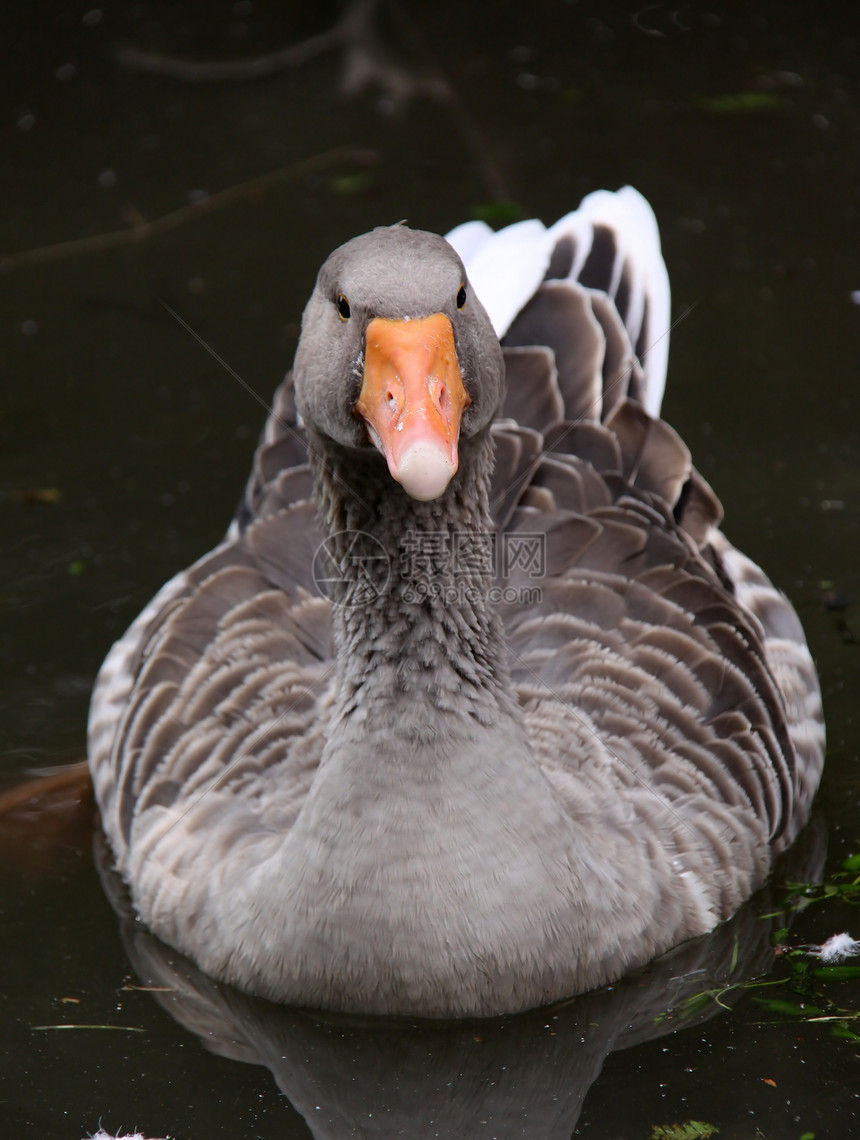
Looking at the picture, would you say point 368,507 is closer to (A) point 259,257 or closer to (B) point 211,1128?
(B) point 211,1128

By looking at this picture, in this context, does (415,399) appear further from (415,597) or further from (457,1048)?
(457,1048)

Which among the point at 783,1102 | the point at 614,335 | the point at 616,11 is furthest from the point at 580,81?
the point at 783,1102

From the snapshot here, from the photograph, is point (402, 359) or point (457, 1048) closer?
point (402, 359)

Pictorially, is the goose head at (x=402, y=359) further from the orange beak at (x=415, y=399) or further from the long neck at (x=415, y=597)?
the long neck at (x=415, y=597)

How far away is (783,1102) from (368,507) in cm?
185

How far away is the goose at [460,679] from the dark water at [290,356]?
0.23 metres

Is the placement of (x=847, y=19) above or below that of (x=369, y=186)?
above

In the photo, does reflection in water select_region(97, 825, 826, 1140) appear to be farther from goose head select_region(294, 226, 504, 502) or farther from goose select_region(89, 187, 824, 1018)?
goose head select_region(294, 226, 504, 502)

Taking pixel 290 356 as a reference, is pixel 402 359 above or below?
above

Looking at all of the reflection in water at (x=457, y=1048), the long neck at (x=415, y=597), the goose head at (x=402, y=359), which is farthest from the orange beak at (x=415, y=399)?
the reflection in water at (x=457, y=1048)

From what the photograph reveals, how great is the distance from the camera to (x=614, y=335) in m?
5.65

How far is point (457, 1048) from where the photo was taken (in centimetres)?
412

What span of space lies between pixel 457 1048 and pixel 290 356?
425 centimetres

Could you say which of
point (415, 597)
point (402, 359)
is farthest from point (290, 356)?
point (402, 359)
